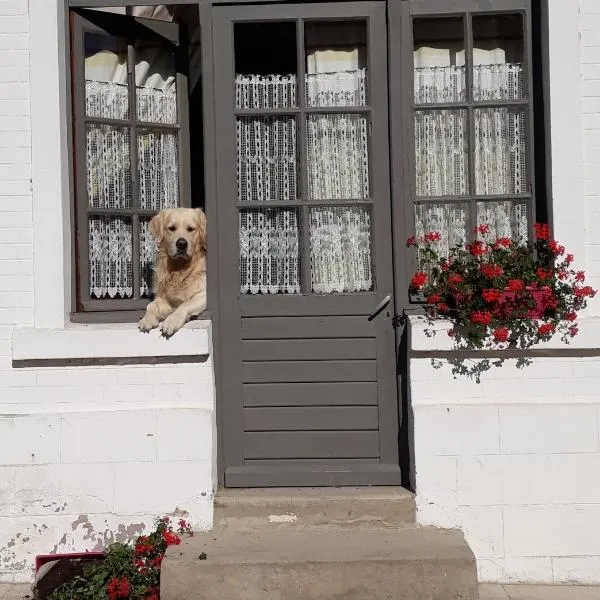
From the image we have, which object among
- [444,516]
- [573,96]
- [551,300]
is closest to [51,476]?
[444,516]

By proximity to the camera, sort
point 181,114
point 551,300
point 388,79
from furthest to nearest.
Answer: point 181,114 → point 388,79 → point 551,300

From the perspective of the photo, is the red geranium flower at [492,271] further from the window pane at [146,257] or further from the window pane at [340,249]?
the window pane at [146,257]

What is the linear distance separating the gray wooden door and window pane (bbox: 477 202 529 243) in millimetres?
626

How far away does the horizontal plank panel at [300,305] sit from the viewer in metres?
5.12

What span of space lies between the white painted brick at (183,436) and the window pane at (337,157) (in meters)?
1.56

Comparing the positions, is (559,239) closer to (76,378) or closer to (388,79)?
(388,79)

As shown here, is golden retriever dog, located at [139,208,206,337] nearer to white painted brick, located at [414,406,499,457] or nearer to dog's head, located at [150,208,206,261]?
dog's head, located at [150,208,206,261]

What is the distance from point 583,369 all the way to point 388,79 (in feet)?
6.85

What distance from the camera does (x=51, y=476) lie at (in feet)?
15.8

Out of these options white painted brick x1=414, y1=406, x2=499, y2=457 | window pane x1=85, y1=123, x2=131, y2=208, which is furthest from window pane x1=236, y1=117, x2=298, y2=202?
white painted brick x1=414, y1=406, x2=499, y2=457

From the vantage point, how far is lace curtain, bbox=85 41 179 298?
526cm

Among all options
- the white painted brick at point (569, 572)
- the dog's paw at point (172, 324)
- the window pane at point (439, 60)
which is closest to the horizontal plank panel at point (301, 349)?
the dog's paw at point (172, 324)

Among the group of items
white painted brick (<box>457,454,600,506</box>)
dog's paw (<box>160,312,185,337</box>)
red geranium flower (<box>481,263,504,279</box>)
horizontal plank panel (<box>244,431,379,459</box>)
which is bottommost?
white painted brick (<box>457,454,600,506</box>)

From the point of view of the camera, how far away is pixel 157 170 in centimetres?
546
